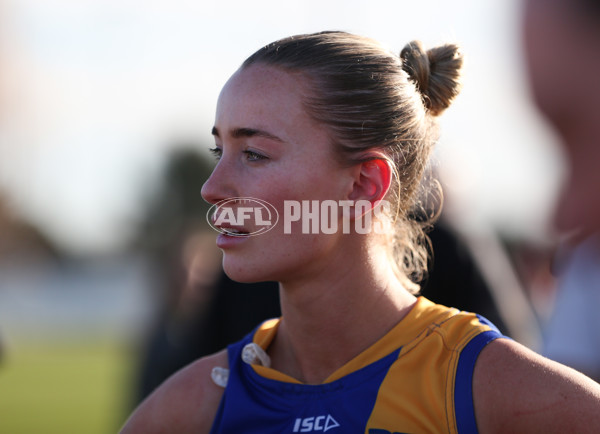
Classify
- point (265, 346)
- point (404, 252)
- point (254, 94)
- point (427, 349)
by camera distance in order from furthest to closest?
point (404, 252)
point (265, 346)
point (254, 94)
point (427, 349)

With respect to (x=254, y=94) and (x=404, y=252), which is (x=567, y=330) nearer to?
(x=404, y=252)

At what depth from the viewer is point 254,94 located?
268 centimetres

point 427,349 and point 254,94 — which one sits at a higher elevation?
point 254,94

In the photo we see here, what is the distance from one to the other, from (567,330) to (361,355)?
76 centimetres

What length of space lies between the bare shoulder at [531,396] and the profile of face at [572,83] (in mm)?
554

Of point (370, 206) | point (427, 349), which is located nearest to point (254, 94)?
point (370, 206)

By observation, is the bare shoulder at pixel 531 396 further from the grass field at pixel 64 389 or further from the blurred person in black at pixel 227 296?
the grass field at pixel 64 389

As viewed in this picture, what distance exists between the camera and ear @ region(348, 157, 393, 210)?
9.02 feet

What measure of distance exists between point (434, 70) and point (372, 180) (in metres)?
0.54

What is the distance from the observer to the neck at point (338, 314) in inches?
106

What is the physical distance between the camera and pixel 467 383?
2311 millimetres

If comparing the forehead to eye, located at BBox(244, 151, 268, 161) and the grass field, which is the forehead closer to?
eye, located at BBox(244, 151, 268, 161)

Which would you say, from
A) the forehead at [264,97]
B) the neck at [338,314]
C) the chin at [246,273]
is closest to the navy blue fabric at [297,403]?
the neck at [338,314]

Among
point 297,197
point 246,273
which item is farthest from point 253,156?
point 246,273
